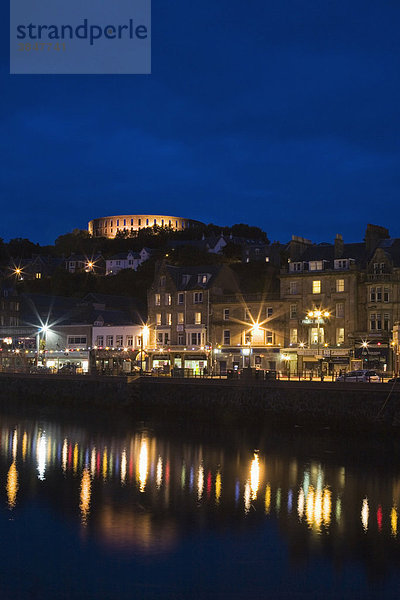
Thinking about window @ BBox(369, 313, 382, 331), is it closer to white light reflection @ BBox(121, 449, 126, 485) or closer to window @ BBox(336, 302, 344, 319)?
window @ BBox(336, 302, 344, 319)

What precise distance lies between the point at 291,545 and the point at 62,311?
249 feet

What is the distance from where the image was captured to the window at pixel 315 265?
72125 mm

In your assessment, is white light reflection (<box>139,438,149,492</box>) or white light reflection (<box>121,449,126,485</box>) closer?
white light reflection (<box>139,438,149,492</box>)

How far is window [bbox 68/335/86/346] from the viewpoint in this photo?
88.5 meters

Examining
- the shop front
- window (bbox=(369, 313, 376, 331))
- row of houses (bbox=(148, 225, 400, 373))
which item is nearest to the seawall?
row of houses (bbox=(148, 225, 400, 373))

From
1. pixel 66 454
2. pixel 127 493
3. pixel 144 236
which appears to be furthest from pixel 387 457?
pixel 144 236

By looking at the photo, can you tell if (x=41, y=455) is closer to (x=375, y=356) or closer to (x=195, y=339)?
(x=375, y=356)

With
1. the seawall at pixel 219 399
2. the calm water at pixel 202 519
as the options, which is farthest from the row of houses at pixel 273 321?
the calm water at pixel 202 519

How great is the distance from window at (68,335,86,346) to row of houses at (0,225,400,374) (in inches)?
A: 4.8

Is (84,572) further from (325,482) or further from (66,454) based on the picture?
(66,454)

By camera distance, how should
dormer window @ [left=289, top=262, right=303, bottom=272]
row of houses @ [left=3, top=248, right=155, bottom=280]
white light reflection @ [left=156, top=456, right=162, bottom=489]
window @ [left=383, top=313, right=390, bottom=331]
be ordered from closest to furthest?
white light reflection @ [left=156, top=456, right=162, bottom=489] → window @ [left=383, top=313, right=390, bottom=331] → dormer window @ [left=289, top=262, right=303, bottom=272] → row of houses @ [left=3, top=248, right=155, bottom=280]

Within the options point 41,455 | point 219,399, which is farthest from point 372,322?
point 41,455

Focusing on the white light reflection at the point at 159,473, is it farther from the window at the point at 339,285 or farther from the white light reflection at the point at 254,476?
the window at the point at 339,285

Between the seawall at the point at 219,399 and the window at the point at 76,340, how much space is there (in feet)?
49.2
